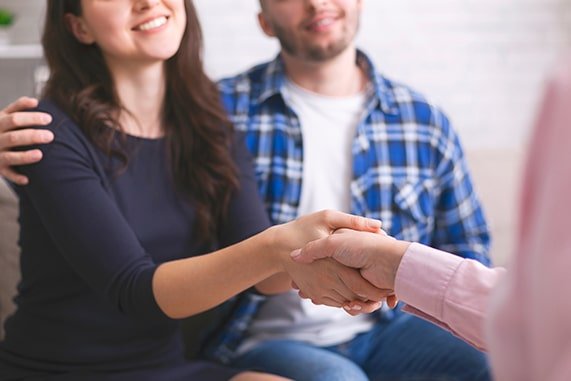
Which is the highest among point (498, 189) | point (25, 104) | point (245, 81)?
point (25, 104)

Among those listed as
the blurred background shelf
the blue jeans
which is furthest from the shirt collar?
the blurred background shelf

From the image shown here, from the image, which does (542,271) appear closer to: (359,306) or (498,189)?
(359,306)

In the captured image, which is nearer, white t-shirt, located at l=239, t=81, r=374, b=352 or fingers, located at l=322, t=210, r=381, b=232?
fingers, located at l=322, t=210, r=381, b=232

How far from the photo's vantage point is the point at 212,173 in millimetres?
1877

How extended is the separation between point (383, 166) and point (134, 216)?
68cm

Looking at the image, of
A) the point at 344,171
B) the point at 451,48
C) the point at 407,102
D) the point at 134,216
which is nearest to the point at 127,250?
the point at 134,216

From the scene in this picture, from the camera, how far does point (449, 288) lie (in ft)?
3.89

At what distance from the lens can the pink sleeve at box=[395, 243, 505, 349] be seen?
1.14 m

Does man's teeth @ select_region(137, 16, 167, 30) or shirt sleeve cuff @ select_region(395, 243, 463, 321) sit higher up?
man's teeth @ select_region(137, 16, 167, 30)

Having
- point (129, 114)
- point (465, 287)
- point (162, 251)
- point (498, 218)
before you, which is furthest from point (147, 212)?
point (498, 218)

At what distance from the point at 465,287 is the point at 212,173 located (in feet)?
2.70

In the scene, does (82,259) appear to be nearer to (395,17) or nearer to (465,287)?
(465,287)

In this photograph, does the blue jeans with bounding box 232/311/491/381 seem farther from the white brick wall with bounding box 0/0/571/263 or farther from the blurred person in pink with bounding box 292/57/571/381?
the blurred person in pink with bounding box 292/57/571/381

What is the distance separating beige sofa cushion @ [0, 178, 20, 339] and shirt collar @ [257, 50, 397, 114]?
0.68 m
